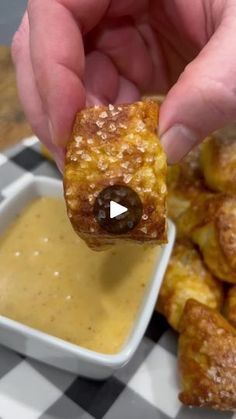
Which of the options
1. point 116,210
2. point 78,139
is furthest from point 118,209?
point 78,139

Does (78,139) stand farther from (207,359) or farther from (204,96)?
(207,359)

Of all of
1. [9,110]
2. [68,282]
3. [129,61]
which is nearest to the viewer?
[68,282]

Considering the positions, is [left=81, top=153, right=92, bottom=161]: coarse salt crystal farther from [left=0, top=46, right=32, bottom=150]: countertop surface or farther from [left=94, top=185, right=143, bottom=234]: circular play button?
[left=0, top=46, right=32, bottom=150]: countertop surface

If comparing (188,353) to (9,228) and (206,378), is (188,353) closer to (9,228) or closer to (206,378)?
(206,378)

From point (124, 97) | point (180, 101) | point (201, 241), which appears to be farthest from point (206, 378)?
point (124, 97)

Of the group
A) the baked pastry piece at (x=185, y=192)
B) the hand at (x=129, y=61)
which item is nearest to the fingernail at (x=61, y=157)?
the hand at (x=129, y=61)

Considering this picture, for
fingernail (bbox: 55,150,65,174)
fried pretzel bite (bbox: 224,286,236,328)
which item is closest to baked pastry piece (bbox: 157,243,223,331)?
fried pretzel bite (bbox: 224,286,236,328)
